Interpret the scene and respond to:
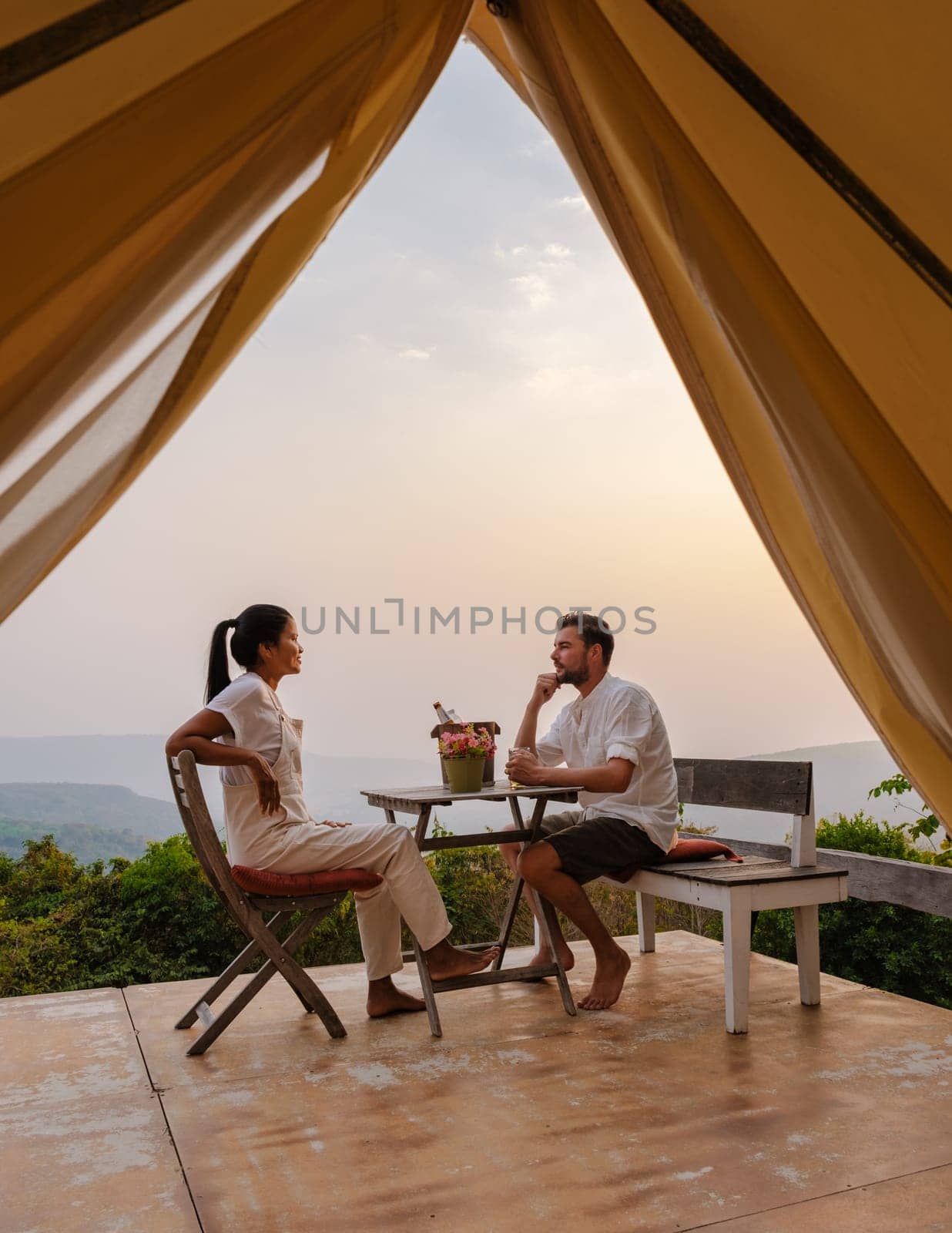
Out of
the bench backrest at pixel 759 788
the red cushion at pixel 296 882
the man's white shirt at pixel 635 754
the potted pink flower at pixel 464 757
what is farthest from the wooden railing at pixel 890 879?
the red cushion at pixel 296 882

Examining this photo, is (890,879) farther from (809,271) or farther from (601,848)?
(809,271)

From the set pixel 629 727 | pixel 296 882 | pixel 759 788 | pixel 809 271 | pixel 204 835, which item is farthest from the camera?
pixel 759 788

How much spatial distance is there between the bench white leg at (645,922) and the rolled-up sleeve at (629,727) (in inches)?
46.5

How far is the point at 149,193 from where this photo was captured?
164cm

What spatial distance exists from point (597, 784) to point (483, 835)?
1.65 feet

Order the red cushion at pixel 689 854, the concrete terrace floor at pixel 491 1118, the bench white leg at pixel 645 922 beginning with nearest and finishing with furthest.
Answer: the concrete terrace floor at pixel 491 1118 < the red cushion at pixel 689 854 < the bench white leg at pixel 645 922

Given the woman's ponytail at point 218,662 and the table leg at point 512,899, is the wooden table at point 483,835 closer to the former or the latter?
the table leg at point 512,899

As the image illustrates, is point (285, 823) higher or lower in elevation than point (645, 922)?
higher

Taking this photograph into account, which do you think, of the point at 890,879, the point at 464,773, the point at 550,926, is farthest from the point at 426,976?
the point at 890,879

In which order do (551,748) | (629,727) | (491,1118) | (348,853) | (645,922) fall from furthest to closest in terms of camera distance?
1. (645,922)
2. (551,748)
3. (629,727)
4. (348,853)
5. (491,1118)

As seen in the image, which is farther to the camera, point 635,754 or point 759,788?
point 759,788

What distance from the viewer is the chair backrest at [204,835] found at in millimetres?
3571

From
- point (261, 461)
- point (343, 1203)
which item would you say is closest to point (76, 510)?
point (343, 1203)

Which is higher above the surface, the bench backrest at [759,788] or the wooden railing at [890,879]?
the bench backrest at [759,788]
